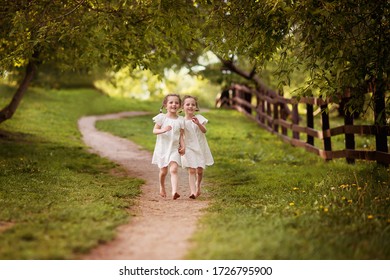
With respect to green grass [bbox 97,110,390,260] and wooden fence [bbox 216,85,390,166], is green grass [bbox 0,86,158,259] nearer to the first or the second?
green grass [bbox 97,110,390,260]

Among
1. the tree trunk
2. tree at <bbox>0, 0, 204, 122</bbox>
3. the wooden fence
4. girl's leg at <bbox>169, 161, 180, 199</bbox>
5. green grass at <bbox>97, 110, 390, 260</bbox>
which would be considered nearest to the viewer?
green grass at <bbox>97, 110, 390, 260</bbox>

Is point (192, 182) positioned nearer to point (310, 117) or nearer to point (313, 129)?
point (313, 129)

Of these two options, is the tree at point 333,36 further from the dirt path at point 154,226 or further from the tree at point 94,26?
the dirt path at point 154,226

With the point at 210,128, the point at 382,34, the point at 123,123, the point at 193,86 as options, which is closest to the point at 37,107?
the point at 123,123

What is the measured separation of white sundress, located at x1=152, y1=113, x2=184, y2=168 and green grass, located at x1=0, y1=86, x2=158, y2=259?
83 centimetres

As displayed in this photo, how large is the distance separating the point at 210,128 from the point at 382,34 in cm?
1209

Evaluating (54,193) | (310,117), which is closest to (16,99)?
(54,193)

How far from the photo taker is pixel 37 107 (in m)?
23.8

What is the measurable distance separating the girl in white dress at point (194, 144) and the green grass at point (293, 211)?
54cm

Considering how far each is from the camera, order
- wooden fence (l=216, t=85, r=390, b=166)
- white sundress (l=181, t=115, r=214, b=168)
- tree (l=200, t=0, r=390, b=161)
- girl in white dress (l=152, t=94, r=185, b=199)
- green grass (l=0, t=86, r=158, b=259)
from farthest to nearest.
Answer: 1. wooden fence (l=216, t=85, r=390, b=166)
2. white sundress (l=181, t=115, r=214, b=168)
3. girl in white dress (l=152, t=94, r=185, b=199)
4. tree (l=200, t=0, r=390, b=161)
5. green grass (l=0, t=86, r=158, b=259)

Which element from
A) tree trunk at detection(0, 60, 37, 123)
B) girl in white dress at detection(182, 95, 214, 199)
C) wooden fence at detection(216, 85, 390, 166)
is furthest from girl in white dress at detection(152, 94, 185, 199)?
tree trunk at detection(0, 60, 37, 123)

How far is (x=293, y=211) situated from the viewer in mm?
6223

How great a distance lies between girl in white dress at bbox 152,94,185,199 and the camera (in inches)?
308

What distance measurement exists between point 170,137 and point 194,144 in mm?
426
